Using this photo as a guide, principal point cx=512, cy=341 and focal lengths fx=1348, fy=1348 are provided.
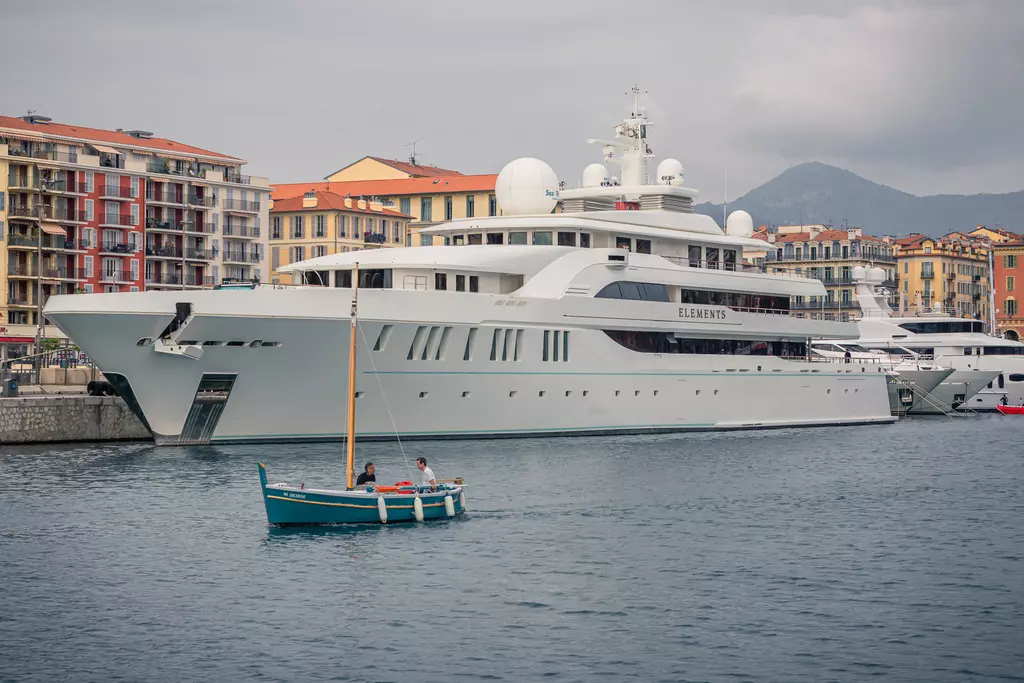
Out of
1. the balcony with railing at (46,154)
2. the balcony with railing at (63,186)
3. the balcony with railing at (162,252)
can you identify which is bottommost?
the balcony with railing at (162,252)

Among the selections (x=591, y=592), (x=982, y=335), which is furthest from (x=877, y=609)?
(x=982, y=335)

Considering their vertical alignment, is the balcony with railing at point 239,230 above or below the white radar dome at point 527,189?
above

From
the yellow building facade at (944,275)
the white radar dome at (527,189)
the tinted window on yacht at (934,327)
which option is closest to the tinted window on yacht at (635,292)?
the white radar dome at (527,189)

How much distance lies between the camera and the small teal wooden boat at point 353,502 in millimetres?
28547

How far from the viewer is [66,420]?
4575 cm

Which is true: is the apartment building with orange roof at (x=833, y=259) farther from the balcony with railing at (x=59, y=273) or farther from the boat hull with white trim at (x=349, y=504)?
the boat hull with white trim at (x=349, y=504)

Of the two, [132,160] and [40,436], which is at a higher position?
[132,160]

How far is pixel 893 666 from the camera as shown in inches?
760

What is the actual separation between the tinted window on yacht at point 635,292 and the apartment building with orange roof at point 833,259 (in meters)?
71.2

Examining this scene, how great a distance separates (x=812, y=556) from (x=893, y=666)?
7684 mm

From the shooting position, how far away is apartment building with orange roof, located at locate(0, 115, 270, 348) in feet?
262

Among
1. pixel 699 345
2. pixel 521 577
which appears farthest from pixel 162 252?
pixel 521 577

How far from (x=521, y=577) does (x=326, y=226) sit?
80.0 meters

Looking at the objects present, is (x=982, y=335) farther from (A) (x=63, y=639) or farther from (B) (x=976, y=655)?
(A) (x=63, y=639)
